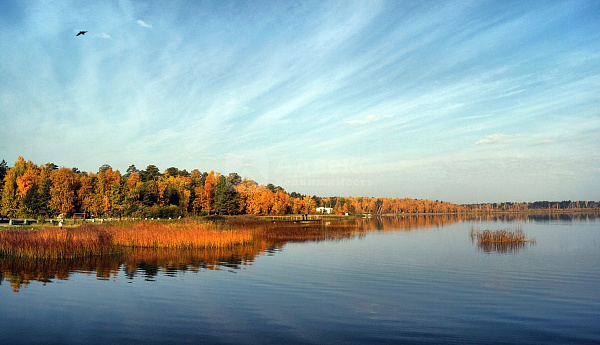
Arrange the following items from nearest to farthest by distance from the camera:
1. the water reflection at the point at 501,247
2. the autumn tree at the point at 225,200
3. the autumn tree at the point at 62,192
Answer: the water reflection at the point at 501,247 → the autumn tree at the point at 62,192 → the autumn tree at the point at 225,200

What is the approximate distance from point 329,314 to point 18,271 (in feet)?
57.4

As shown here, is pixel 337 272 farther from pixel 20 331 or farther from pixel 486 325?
pixel 20 331

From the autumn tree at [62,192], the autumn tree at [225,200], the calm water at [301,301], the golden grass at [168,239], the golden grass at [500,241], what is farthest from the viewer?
the autumn tree at [225,200]

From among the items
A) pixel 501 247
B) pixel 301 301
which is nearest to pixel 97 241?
pixel 301 301

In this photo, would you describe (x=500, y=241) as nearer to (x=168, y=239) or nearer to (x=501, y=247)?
(x=501, y=247)

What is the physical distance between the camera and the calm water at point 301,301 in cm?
1060

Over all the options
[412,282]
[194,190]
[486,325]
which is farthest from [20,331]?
[194,190]

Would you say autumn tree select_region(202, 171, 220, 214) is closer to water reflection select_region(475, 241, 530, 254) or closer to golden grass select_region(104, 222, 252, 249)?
golden grass select_region(104, 222, 252, 249)

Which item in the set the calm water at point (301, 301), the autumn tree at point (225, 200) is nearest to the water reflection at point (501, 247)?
the calm water at point (301, 301)

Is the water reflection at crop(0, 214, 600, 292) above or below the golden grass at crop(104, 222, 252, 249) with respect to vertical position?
below

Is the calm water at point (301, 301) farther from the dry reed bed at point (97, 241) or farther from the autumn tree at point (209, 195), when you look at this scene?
the autumn tree at point (209, 195)

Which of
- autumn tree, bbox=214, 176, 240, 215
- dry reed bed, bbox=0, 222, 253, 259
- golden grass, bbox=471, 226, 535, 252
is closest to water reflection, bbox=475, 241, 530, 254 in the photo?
golden grass, bbox=471, 226, 535, 252

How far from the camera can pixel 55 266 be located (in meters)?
21.9

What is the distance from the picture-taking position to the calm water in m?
10.6
